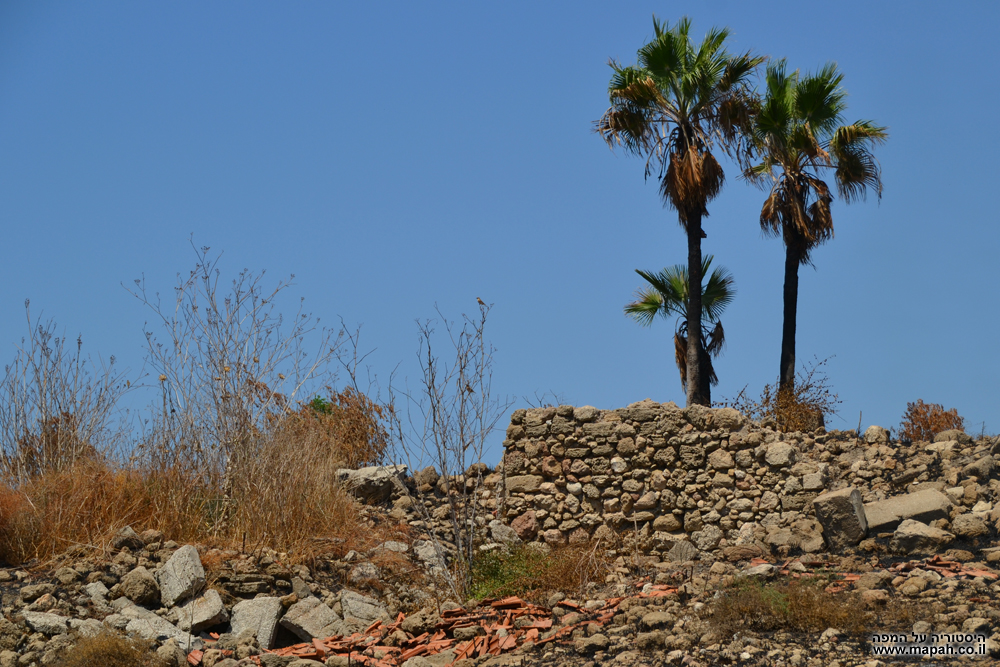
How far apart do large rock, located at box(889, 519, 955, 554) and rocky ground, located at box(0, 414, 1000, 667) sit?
0.01 m

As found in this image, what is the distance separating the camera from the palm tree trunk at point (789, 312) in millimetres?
16141

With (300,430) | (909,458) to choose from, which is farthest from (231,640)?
(909,458)

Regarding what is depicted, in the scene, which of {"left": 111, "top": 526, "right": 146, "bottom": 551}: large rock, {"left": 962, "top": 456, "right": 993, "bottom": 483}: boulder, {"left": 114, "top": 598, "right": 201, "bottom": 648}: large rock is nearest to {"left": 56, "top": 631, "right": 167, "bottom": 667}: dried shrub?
{"left": 114, "top": 598, "right": 201, "bottom": 648}: large rock

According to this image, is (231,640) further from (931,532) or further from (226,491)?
(931,532)

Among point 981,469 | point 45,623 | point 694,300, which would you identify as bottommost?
point 45,623

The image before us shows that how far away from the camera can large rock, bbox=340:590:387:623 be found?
8.48 metres

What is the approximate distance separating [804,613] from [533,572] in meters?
3.24

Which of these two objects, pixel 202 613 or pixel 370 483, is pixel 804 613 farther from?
pixel 370 483

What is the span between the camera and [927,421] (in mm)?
13555

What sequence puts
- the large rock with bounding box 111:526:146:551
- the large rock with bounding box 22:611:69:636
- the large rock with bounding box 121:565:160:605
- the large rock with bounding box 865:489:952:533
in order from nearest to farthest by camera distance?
the large rock with bounding box 22:611:69:636
the large rock with bounding box 121:565:160:605
the large rock with bounding box 111:526:146:551
the large rock with bounding box 865:489:952:533

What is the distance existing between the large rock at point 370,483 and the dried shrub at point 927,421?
297 inches

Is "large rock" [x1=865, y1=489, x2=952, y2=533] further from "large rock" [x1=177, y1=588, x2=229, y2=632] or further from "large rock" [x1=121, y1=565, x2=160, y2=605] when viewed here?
"large rock" [x1=121, y1=565, x2=160, y2=605]

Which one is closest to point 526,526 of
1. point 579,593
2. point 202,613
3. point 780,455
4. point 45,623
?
point 579,593

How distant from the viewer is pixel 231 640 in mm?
7660
